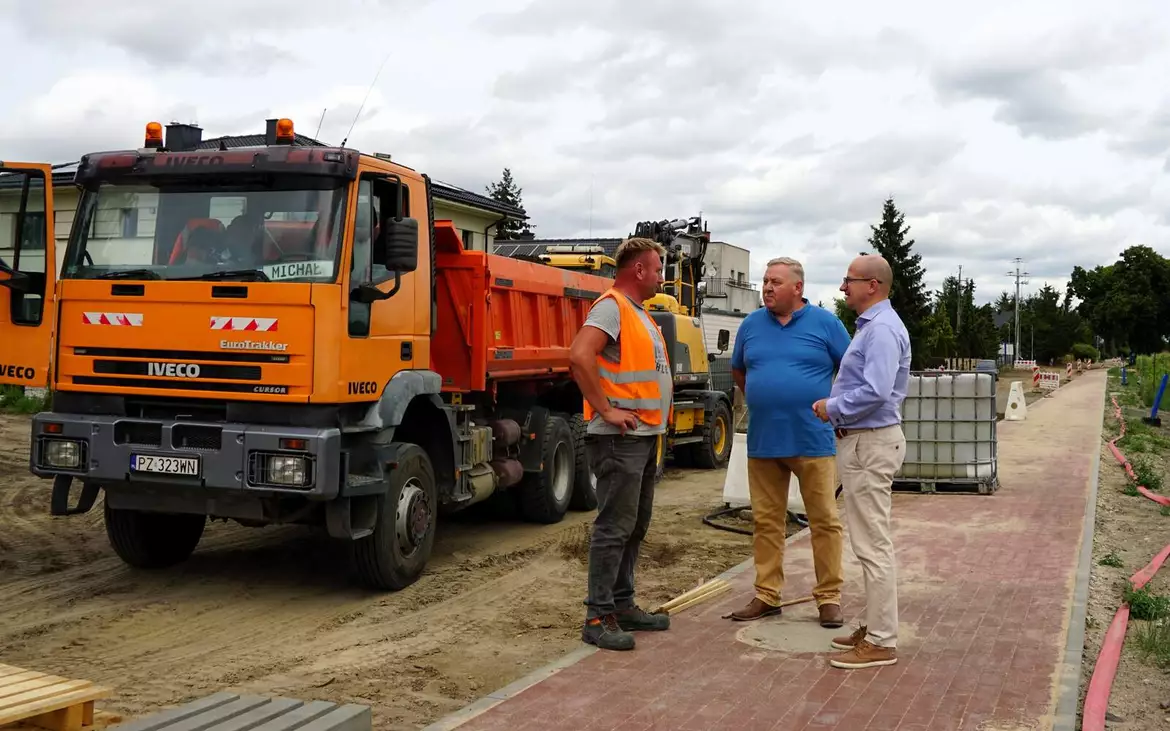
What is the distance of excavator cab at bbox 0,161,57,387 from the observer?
24.8 feet

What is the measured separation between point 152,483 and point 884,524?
4.73 metres

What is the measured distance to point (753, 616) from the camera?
683 cm

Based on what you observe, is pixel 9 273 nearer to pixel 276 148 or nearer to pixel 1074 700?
pixel 276 148

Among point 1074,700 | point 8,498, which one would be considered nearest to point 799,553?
point 1074,700

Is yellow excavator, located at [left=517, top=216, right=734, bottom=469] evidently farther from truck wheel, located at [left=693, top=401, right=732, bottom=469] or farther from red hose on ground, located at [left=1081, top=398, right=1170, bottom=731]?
red hose on ground, located at [left=1081, top=398, right=1170, bottom=731]

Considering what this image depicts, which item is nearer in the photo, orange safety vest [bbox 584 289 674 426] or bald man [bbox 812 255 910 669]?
bald man [bbox 812 255 910 669]

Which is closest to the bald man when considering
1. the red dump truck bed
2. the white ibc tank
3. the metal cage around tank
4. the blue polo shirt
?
the blue polo shirt

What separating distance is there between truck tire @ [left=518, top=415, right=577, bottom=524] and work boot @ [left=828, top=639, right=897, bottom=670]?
538cm

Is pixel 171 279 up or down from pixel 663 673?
up

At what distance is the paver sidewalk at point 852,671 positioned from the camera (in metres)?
5.05

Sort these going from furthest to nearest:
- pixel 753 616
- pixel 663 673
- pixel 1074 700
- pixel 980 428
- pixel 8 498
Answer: pixel 980 428 → pixel 8 498 → pixel 753 616 → pixel 663 673 → pixel 1074 700

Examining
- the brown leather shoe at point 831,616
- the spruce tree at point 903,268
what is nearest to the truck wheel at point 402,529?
the brown leather shoe at point 831,616

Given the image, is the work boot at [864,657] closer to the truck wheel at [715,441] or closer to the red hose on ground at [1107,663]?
the red hose on ground at [1107,663]

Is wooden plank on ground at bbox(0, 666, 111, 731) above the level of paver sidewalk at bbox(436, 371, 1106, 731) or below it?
above
